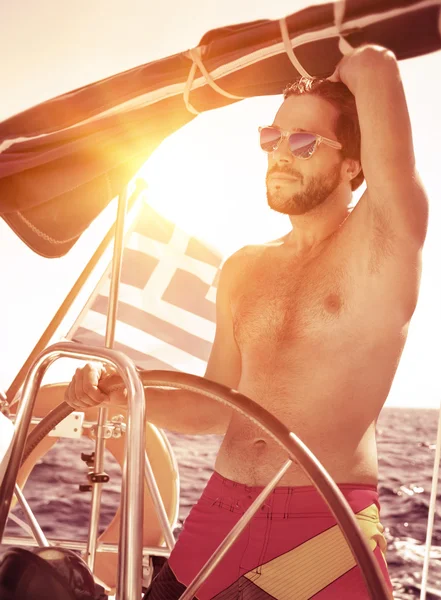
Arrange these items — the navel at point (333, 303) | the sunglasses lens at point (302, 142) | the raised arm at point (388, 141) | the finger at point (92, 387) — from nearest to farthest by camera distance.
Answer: the finger at point (92, 387) → the raised arm at point (388, 141) → the navel at point (333, 303) → the sunglasses lens at point (302, 142)

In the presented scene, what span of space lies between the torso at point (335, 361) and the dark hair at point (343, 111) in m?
0.23

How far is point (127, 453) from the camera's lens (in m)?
0.66

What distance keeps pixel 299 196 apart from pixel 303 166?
0.07 meters

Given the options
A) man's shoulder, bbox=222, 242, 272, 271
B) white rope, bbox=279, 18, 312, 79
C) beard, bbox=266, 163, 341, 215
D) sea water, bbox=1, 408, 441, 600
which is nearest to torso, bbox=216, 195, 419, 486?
beard, bbox=266, 163, 341, 215

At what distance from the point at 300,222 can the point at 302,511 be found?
0.63 meters

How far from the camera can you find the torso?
1.19 meters

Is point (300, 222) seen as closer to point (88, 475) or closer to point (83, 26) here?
point (88, 475)

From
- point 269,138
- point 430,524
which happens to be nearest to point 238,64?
point 269,138

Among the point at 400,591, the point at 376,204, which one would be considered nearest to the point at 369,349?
the point at 376,204

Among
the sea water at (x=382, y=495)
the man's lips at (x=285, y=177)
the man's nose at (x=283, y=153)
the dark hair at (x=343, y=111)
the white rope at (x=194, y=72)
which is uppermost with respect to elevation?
the dark hair at (x=343, y=111)

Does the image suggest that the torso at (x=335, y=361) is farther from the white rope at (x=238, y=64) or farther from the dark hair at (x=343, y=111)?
the white rope at (x=238, y=64)

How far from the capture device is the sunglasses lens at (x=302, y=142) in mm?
1400

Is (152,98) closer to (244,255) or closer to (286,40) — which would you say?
(286,40)

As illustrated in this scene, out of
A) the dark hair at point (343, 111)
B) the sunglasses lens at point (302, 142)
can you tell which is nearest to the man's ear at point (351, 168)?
the dark hair at point (343, 111)
